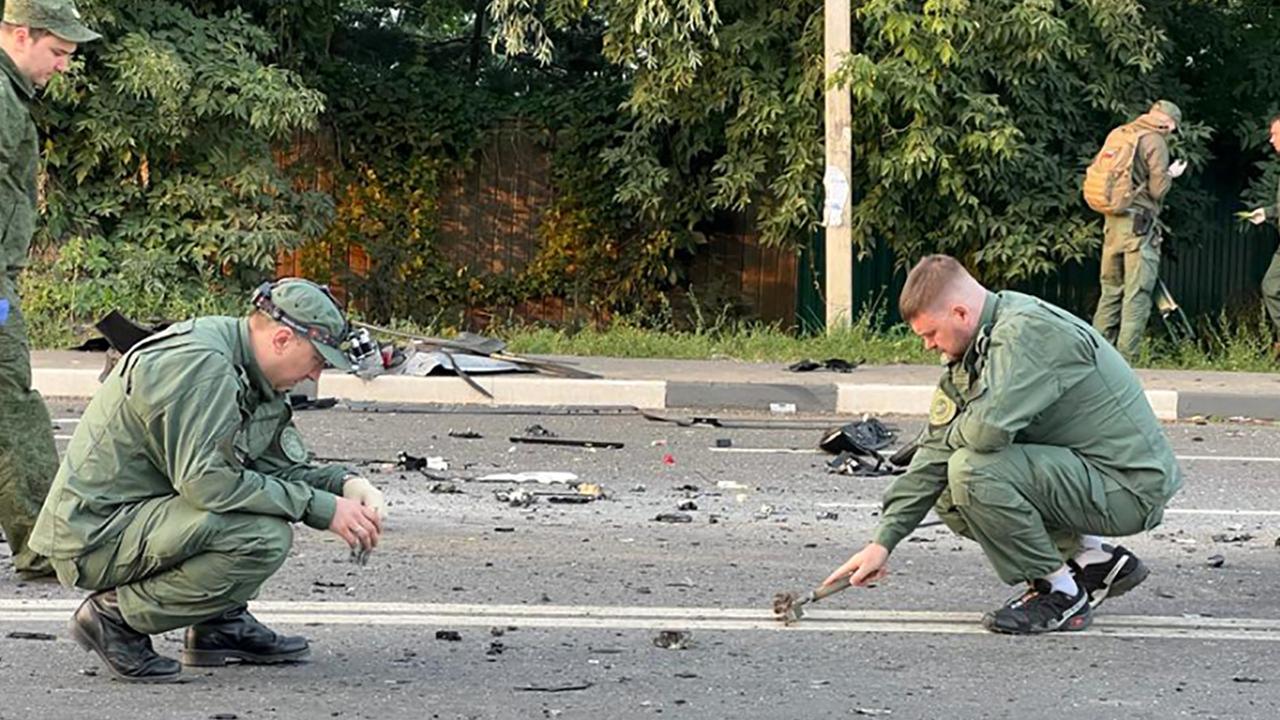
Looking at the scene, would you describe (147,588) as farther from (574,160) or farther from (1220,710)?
(574,160)

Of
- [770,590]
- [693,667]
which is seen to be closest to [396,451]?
[770,590]

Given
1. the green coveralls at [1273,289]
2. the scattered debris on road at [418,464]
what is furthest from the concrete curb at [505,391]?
the green coveralls at [1273,289]

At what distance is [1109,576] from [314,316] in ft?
8.81

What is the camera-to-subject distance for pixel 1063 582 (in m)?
5.88

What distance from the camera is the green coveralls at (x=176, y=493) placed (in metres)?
4.80

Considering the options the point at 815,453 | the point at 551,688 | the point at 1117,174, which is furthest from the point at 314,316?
the point at 1117,174

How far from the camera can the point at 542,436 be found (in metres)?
10.6

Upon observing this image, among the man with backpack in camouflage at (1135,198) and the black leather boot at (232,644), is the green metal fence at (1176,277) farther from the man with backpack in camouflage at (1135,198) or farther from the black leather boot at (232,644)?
the black leather boot at (232,644)

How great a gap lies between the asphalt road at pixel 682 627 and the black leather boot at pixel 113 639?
0.18 feet

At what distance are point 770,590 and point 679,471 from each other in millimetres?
2923

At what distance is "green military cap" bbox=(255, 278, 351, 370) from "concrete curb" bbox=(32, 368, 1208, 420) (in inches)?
288

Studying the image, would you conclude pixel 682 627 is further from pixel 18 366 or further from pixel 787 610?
pixel 18 366

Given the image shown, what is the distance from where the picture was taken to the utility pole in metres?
15.0

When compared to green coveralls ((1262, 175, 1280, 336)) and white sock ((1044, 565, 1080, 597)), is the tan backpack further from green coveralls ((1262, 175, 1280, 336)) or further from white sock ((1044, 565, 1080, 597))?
white sock ((1044, 565, 1080, 597))
